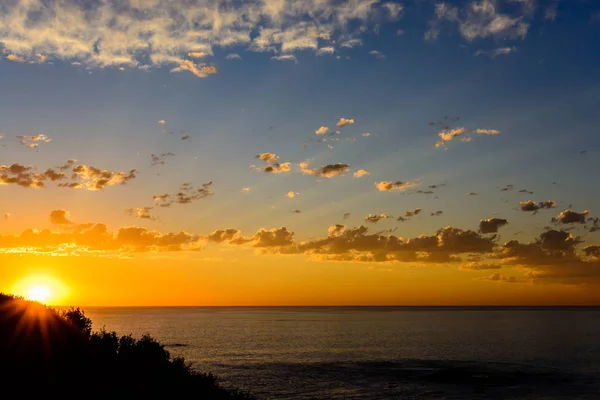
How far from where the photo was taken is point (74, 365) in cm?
3156

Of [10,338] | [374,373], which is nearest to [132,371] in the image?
[10,338]

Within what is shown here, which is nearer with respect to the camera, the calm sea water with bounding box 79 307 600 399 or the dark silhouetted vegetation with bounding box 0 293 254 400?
the dark silhouetted vegetation with bounding box 0 293 254 400

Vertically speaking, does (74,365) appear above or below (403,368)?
above

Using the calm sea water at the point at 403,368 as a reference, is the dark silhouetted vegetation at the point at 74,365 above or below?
above

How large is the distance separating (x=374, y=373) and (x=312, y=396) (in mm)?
19966

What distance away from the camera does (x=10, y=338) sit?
34.2 meters

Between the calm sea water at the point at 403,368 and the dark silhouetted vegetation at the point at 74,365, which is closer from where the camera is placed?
the dark silhouetted vegetation at the point at 74,365

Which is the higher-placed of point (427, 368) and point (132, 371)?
point (132, 371)

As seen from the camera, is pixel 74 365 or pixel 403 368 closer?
pixel 74 365

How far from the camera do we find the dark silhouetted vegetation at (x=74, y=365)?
28.2m

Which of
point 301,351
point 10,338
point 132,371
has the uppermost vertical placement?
point 10,338

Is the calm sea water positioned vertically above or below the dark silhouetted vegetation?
below

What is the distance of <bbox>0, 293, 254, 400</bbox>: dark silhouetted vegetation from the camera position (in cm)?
2825

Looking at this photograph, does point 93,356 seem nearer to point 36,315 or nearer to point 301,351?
point 36,315
